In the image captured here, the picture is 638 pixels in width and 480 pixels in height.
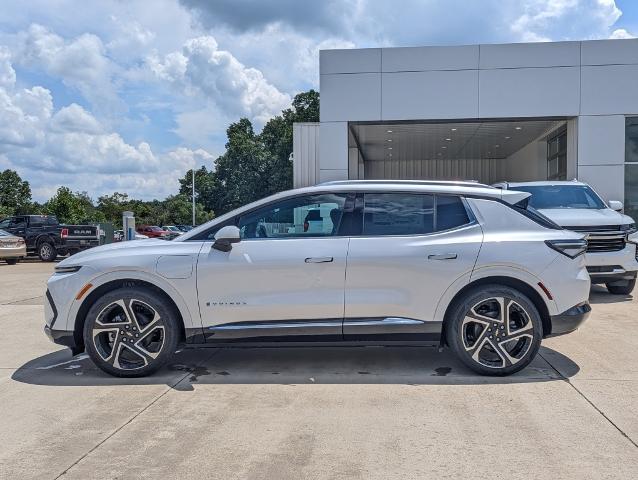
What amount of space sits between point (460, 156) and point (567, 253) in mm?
24045

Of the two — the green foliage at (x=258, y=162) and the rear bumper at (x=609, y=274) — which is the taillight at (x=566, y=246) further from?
the green foliage at (x=258, y=162)

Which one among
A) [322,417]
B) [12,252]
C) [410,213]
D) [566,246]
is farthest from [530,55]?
[12,252]

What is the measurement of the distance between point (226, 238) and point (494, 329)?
7.88 feet

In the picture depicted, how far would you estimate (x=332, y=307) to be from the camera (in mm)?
4660

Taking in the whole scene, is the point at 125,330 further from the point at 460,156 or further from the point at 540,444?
the point at 460,156

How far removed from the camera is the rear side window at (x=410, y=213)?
189 inches

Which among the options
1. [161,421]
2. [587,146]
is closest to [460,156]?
[587,146]

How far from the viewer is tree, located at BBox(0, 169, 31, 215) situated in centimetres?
6053

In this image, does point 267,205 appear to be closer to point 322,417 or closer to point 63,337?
→ point 322,417

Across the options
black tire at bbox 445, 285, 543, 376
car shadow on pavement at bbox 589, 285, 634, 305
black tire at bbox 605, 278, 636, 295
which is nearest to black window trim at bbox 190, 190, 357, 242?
black tire at bbox 445, 285, 543, 376

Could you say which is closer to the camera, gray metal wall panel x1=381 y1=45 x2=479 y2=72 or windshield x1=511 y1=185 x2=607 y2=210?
windshield x1=511 y1=185 x2=607 y2=210

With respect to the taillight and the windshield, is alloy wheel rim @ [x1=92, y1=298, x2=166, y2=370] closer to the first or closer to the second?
the taillight

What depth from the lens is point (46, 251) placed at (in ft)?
70.8

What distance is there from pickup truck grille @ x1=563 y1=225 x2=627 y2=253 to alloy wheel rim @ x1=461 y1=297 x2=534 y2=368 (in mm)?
4349
